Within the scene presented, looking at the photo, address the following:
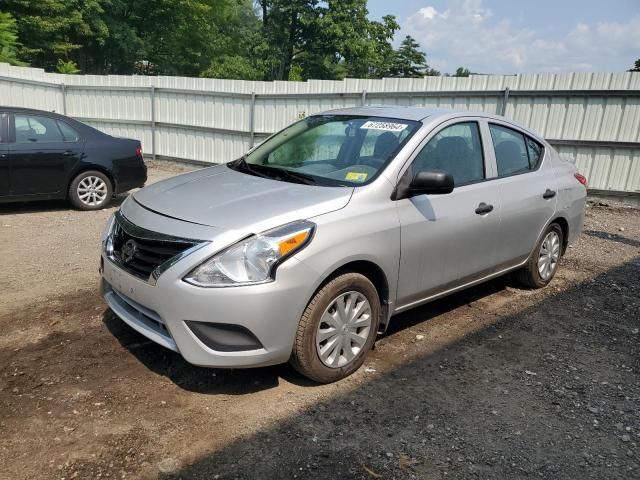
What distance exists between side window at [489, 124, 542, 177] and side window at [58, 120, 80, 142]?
6.00 m

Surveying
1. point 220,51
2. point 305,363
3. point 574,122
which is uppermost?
point 220,51

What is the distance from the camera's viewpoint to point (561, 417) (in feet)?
10.5

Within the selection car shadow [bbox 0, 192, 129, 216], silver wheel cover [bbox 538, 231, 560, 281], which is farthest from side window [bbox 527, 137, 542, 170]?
car shadow [bbox 0, 192, 129, 216]

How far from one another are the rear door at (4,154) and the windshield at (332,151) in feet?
14.6

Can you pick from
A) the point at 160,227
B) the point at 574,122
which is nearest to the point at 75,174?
the point at 160,227

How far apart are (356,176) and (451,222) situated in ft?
2.67

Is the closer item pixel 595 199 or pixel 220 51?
pixel 595 199

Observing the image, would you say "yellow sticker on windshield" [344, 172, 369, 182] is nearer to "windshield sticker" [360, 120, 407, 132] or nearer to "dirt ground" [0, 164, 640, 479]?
"windshield sticker" [360, 120, 407, 132]

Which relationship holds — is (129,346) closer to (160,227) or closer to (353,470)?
(160,227)

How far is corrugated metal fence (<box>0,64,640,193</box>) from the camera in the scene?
9.12 meters

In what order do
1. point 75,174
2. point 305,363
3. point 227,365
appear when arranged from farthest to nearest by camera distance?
point 75,174 < point 305,363 < point 227,365

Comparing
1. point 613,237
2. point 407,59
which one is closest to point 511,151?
point 613,237

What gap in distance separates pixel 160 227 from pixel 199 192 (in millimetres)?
501

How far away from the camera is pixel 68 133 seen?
25.5 ft
